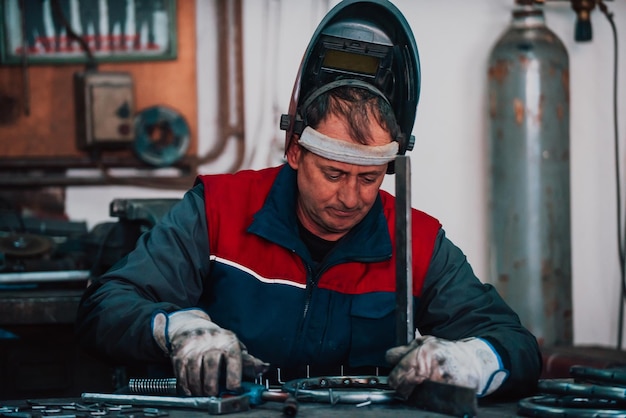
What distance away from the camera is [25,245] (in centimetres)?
335

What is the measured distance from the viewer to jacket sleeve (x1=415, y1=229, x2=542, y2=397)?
2.19 metres

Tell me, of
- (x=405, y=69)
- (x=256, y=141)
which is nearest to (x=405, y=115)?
(x=405, y=69)

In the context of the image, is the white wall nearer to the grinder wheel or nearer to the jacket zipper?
the grinder wheel

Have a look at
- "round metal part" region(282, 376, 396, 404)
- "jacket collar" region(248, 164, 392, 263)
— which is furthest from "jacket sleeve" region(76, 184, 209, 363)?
"round metal part" region(282, 376, 396, 404)

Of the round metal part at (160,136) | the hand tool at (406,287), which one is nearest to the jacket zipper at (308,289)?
the hand tool at (406,287)

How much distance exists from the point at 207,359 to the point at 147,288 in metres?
0.47

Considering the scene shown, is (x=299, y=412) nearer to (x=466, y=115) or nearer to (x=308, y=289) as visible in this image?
(x=308, y=289)

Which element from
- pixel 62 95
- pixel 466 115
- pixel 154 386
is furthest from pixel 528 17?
pixel 154 386

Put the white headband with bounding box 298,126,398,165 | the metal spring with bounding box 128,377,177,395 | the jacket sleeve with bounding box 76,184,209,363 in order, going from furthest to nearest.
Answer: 1. the white headband with bounding box 298,126,398,165
2. the jacket sleeve with bounding box 76,184,209,363
3. the metal spring with bounding box 128,377,177,395

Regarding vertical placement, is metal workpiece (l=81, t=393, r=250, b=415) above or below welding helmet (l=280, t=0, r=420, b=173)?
below

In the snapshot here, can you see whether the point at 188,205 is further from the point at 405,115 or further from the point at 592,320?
the point at 592,320

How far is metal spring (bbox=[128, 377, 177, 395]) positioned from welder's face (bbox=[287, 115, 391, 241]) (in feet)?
1.80

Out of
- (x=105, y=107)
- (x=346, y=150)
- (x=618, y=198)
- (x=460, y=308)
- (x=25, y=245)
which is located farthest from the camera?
(x=618, y=198)

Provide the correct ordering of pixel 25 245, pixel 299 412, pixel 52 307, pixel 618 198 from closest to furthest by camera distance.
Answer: pixel 299 412
pixel 52 307
pixel 25 245
pixel 618 198
